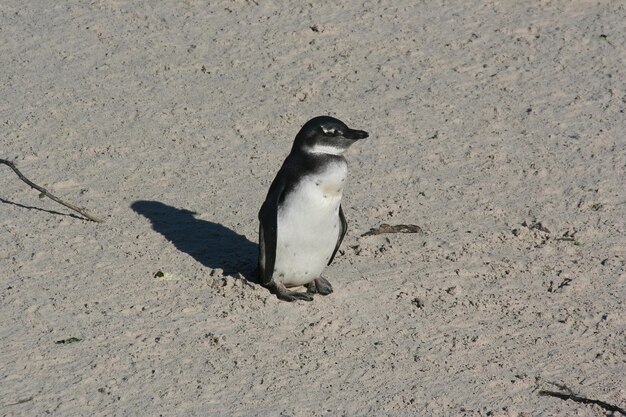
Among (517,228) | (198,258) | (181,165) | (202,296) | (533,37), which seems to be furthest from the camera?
(533,37)

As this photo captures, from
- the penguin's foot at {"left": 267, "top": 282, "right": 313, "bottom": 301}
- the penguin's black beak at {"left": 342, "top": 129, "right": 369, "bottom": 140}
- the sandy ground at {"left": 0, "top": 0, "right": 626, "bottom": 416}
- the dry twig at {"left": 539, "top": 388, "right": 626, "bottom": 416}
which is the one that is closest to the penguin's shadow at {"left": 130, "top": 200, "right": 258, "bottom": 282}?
the sandy ground at {"left": 0, "top": 0, "right": 626, "bottom": 416}

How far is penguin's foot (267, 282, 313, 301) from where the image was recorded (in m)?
6.50

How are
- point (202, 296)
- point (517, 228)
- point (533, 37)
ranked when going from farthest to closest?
point (533, 37), point (517, 228), point (202, 296)

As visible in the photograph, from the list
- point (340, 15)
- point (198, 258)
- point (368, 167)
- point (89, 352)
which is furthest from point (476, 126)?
point (89, 352)

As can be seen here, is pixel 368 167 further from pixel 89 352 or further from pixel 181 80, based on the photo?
pixel 89 352

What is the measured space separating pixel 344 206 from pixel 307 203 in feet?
4.59

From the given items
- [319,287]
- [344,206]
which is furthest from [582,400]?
A: [344,206]

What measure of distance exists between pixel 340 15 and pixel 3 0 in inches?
107

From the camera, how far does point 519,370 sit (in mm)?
5961

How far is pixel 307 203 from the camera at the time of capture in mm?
6266

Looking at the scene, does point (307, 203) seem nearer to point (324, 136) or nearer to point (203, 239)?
point (324, 136)

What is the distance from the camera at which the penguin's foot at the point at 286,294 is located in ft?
21.3

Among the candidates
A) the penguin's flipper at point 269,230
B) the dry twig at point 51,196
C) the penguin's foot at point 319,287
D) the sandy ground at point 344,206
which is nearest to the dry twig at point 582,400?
the sandy ground at point 344,206

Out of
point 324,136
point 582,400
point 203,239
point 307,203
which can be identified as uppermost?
point 324,136
